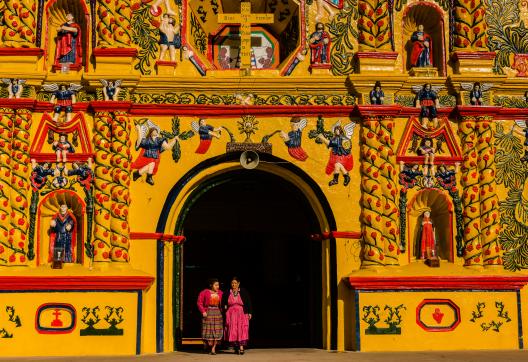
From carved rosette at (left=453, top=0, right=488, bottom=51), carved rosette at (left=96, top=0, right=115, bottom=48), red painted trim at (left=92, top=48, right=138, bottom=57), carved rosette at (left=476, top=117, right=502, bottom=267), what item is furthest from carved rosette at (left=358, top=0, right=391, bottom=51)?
carved rosette at (left=96, top=0, right=115, bottom=48)

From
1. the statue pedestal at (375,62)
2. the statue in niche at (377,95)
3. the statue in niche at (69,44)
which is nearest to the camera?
the statue in niche at (377,95)

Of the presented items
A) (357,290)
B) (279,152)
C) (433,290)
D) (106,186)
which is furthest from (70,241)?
(433,290)

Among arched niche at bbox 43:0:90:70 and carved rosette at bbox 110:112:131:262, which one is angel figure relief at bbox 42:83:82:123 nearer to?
arched niche at bbox 43:0:90:70

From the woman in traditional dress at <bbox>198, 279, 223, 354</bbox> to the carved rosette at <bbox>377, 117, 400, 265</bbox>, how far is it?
3417mm

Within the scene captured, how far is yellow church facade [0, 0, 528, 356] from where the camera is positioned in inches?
680

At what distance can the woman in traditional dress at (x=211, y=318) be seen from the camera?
17.2 m

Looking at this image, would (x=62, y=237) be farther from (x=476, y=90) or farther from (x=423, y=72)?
(x=476, y=90)

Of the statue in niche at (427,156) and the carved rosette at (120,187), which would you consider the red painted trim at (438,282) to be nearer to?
the statue in niche at (427,156)

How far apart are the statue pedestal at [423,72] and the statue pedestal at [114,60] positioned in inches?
223

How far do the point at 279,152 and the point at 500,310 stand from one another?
5.30m

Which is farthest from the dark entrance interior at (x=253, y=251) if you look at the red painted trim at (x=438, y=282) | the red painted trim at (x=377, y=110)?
the red painted trim at (x=438, y=282)

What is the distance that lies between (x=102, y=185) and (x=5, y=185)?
183cm

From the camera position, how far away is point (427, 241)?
17891 millimetres

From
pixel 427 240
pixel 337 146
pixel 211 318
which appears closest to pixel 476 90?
pixel 337 146
